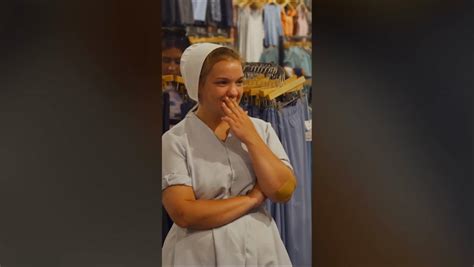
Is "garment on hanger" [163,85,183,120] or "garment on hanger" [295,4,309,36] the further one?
"garment on hanger" [295,4,309,36]

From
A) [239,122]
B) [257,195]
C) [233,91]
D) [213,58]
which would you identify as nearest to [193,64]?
[213,58]

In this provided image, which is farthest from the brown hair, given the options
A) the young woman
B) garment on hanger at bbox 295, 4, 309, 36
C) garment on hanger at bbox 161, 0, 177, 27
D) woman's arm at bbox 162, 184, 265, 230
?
woman's arm at bbox 162, 184, 265, 230

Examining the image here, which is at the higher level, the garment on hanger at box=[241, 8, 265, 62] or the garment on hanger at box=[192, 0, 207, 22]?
the garment on hanger at box=[192, 0, 207, 22]

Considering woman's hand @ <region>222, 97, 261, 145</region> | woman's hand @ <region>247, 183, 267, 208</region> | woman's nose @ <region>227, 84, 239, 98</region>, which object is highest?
woman's nose @ <region>227, 84, 239, 98</region>

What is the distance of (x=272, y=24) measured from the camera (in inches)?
107

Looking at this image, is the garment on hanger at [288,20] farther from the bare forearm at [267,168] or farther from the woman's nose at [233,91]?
the bare forearm at [267,168]

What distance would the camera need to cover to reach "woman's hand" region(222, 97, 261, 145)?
8.81ft

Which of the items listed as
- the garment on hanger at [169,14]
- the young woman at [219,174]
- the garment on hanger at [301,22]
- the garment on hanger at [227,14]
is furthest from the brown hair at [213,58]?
the garment on hanger at [301,22]

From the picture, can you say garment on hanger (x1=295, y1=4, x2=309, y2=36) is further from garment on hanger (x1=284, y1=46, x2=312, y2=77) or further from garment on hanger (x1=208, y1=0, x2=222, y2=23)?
garment on hanger (x1=208, y1=0, x2=222, y2=23)

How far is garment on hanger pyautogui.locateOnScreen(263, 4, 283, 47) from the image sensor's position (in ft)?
8.91
